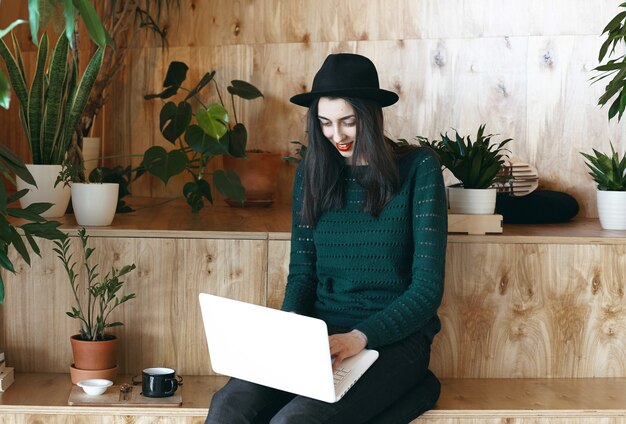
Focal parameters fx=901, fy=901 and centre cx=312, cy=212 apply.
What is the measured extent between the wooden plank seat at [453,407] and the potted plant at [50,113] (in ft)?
2.17

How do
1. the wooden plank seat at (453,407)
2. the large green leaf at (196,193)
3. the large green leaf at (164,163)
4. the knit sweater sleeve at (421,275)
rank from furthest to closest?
the large green leaf at (196,193) < the large green leaf at (164,163) < the wooden plank seat at (453,407) < the knit sweater sleeve at (421,275)

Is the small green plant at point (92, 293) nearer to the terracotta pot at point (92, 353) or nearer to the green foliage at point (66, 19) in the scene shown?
the terracotta pot at point (92, 353)

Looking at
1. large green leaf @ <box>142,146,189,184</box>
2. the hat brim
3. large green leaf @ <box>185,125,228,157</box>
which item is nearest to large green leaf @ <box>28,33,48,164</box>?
large green leaf @ <box>142,146,189,184</box>

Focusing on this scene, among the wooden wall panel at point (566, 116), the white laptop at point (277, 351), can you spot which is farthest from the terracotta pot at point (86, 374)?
the wooden wall panel at point (566, 116)

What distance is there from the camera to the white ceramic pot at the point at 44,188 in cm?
293

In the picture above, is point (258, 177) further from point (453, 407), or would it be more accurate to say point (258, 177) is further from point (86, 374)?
point (453, 407)

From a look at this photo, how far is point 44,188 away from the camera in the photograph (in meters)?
2.95

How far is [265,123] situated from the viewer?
13.1 feet

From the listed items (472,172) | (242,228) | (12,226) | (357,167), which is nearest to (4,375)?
(12,226)

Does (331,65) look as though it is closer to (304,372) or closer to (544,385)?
(304,372)

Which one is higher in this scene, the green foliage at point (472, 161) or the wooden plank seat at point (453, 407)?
the green foliage at point (472, 161)

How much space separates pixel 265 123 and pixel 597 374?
1.87 metres

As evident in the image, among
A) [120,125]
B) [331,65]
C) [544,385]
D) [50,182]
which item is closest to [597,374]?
[544,385]

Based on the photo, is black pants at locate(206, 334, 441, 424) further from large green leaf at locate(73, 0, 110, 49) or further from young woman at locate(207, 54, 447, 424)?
large green leaf at locate(73, 0, 110, 49)
